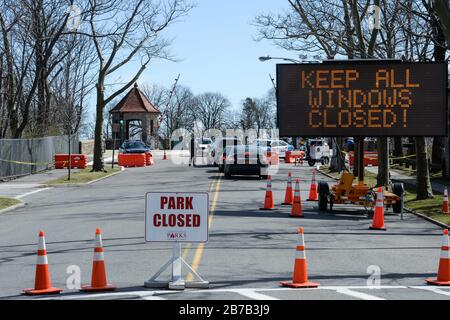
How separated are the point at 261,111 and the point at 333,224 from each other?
5300 inches

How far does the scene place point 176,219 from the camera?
11469 millimetres

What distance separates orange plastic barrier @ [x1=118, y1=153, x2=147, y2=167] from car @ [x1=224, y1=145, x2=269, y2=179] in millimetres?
18985

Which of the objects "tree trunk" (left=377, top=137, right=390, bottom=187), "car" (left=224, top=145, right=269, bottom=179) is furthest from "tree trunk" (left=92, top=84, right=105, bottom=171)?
"tree trunk" (left=377, top=137, right=390, bottom=187)

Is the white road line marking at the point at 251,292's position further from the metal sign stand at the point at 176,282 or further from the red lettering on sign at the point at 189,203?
the red lettering on sign at the point at 189,203

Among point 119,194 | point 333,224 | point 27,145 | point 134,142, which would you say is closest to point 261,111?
point 134,142

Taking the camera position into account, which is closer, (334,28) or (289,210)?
(289,210)

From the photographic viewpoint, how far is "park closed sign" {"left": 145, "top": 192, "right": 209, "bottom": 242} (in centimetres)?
1141

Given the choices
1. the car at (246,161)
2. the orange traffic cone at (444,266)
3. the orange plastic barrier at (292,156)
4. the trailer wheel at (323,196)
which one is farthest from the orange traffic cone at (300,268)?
the orange plastic barrier at (292,156)

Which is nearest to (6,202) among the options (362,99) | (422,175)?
(362,99)

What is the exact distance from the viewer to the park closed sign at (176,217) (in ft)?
37.4

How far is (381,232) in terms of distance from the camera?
62.3 feet

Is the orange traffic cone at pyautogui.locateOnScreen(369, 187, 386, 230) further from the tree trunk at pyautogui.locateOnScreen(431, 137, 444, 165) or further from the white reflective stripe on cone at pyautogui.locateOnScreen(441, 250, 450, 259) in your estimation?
the tree trunk at pyautogui.locateOnScreen(431, 137, 444, 165)

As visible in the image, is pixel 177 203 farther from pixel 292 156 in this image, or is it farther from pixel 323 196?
pixel 292 156
